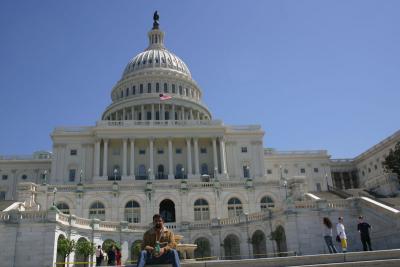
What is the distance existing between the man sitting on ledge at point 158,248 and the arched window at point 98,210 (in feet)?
145

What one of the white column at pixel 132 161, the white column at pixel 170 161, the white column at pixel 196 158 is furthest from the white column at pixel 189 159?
the white column at pixel 132 161

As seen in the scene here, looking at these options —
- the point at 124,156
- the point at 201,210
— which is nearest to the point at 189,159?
the point at 124,156

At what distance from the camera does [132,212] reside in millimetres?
58719

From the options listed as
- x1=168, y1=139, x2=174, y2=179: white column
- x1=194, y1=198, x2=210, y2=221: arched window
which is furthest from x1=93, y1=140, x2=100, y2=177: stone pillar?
x1=194, y1=198, x2=210, y2=221: arched window

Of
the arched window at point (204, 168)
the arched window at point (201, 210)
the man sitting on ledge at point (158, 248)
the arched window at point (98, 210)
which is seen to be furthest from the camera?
the arched window at point (204, 168)

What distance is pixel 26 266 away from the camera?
38.1m

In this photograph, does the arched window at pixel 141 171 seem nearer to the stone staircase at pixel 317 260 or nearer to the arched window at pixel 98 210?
the arched window at pixel 98 210

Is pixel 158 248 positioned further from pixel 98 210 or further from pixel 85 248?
pixel 98 210

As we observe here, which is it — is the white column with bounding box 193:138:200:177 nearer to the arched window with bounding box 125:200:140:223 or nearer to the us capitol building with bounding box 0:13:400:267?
the us capitol building with bounding box 0:13:400:267

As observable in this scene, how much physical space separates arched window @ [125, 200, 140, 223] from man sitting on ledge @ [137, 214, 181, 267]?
4348 cm

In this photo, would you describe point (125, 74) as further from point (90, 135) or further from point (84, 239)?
point (84, 239)

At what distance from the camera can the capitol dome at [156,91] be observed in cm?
10862

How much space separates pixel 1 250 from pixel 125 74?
90271 mm

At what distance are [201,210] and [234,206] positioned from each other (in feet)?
15.8
